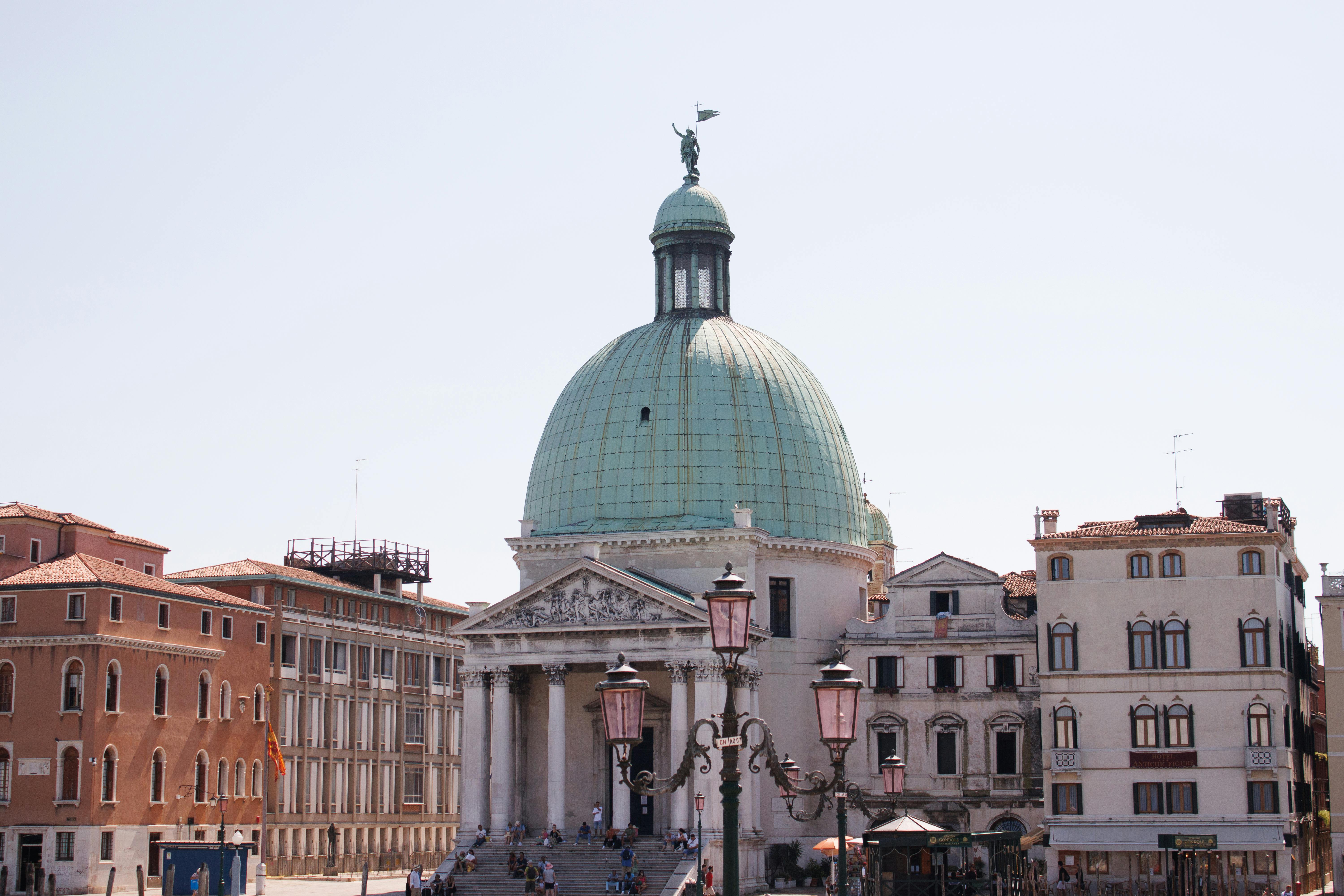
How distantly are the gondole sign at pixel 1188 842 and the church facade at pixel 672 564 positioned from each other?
13.6 m

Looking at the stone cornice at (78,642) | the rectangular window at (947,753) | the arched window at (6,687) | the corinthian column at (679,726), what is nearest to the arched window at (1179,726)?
the rectangular window at (947,753)

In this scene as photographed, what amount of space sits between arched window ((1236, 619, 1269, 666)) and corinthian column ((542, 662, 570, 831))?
79.0 feet

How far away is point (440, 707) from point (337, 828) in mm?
11010

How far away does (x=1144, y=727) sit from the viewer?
59406mm

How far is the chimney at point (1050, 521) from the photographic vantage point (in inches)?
2414

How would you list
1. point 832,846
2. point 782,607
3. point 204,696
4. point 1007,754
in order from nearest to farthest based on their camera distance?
point 832,846
point 1007,754
point 204,696
point 782,607

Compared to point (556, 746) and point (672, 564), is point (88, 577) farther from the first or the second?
point (672, 564)

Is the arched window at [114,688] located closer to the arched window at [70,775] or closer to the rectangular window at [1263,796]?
the arched window at [70,775]

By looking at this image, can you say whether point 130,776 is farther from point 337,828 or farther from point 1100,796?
point 1100,796

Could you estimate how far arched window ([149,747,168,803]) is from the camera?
2494 inches

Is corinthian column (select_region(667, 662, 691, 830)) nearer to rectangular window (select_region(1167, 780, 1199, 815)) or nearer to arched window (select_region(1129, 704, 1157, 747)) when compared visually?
Answer: arched window (select_region(1129, 704, 1157, 747))

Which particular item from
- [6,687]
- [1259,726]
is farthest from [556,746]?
[1259,726]

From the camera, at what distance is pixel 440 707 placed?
86688 millimetres

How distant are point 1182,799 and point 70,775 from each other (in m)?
38.5
